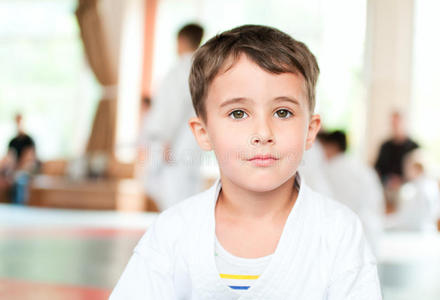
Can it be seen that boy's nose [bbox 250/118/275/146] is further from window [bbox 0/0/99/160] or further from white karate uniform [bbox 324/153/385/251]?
window [bbox 0/0/99/160]

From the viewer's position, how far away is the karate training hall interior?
7258 millimetres

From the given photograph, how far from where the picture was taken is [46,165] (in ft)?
33.3

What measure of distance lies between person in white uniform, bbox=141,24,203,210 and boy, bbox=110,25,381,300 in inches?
82.9

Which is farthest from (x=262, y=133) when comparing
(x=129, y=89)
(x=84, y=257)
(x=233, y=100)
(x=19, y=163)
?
(x=129, y=89)

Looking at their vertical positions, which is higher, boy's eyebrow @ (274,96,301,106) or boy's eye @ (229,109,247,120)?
boy's eyebrow @ (274,96,301,106)

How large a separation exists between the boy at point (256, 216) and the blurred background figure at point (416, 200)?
5.99 metres

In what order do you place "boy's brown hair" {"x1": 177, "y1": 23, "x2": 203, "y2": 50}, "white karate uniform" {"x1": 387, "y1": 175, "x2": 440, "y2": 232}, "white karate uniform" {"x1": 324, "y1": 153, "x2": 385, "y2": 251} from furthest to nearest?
"white karate uniform" {"x1": 387, "y1": 175, "x2": 440, "y2": 232} → "white karate uniform" {"x1": 324, "y1": 153, "x2": 385, "y2": 251} → "boy's brown hair" {"x1": 177, "y1": 23, "x2": 203, "y2": 50}

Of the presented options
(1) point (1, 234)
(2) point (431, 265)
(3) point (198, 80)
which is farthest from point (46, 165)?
(3) point (198, 80)

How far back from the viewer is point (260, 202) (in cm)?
142

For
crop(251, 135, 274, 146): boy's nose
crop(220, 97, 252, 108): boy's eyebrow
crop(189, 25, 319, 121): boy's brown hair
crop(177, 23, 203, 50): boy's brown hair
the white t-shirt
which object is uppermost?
crop(177, 23, 203, 50): boy's brown hair

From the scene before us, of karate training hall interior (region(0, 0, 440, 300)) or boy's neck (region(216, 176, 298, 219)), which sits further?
karate training hall interior (region(0, 0, 440, 300))

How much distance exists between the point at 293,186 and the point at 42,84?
416 inches

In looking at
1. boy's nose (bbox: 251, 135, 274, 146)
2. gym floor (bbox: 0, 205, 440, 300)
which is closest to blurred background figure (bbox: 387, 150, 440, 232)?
gym floor (bbox: 0, 205, 440, 300)

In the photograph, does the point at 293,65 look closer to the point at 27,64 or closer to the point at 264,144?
the point at 264,144
